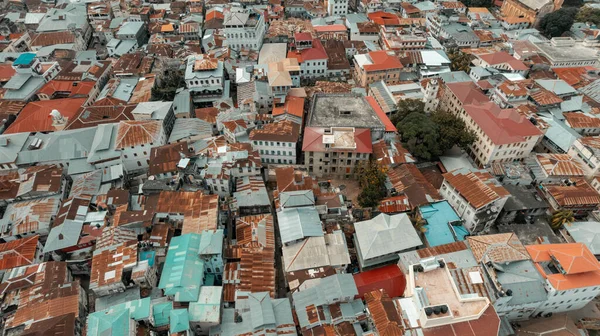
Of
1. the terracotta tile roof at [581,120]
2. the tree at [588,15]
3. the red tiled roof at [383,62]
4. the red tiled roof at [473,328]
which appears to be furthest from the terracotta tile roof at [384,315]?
the tree at [588,15]

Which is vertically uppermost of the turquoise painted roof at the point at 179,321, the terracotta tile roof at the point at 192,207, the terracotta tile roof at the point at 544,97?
the terracotta tile roof at the point at 544,97

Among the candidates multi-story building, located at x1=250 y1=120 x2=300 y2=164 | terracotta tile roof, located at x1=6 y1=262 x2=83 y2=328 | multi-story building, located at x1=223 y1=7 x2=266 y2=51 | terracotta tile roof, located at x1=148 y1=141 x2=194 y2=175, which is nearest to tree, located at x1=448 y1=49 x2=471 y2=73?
multi-story building, located at x1=250 y1=120 x2=300 y2=164

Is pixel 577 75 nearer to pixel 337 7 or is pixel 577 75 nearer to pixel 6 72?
pixel 337 7

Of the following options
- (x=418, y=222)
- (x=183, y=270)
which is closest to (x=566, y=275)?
(x=418, y=222)

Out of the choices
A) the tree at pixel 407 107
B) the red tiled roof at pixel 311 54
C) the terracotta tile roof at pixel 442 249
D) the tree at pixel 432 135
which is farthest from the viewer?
the red tiled roof at pixel 311 54

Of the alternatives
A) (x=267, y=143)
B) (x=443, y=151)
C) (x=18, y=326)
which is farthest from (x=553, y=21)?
(x=18, y=326)

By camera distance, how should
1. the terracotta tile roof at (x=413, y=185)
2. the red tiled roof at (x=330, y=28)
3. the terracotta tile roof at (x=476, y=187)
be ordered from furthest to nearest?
the red tiled roof at (x=330, y=28), the terracotta tile roof at (x=413, y=185), the terracotta tile roof at (x=476, y=187)

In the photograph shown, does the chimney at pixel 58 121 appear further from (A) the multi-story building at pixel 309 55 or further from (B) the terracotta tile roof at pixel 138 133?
(A) the multi-story building at pixel 309 55
